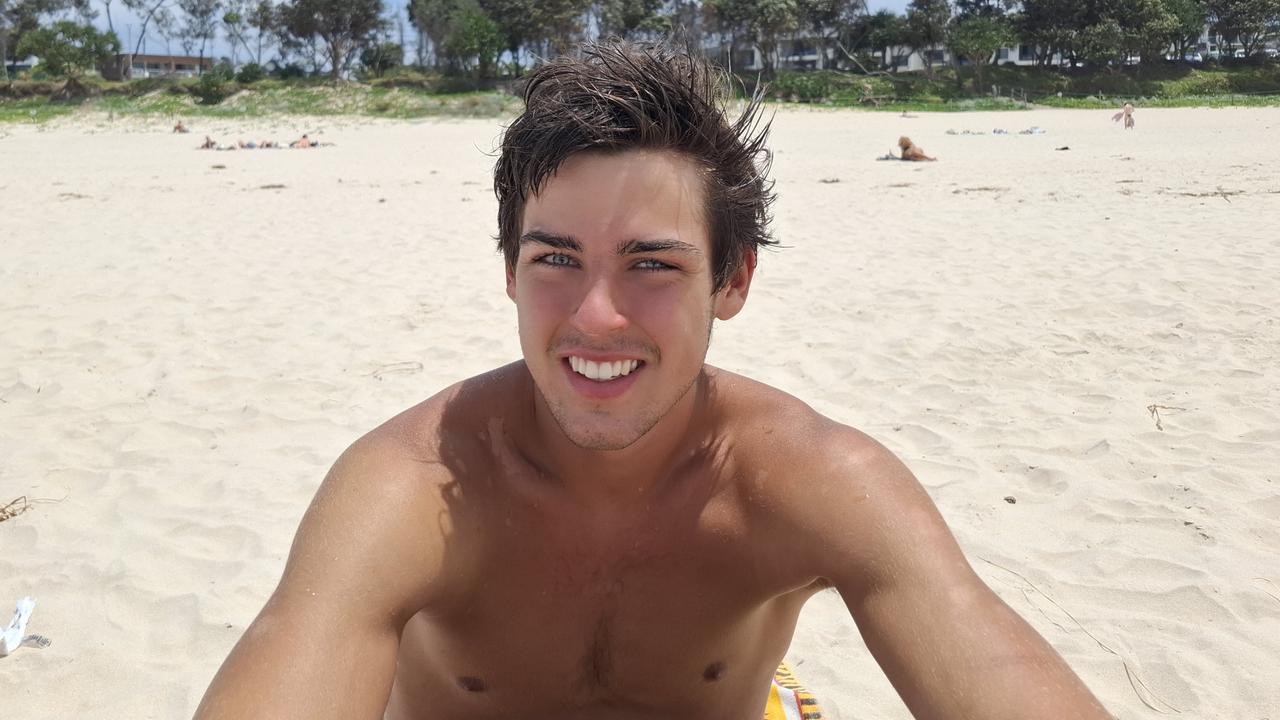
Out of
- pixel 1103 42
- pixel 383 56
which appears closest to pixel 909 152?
pixel 1103 42

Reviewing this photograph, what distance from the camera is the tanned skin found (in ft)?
4.33

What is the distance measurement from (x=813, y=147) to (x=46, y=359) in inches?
635

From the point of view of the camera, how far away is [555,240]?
146 centimetres

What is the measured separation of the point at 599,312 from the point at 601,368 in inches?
3.3

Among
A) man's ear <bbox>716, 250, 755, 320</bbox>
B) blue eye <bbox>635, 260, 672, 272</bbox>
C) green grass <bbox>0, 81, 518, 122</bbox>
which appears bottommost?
man's ear <bbox>716, 250, 755, 320</bbox>

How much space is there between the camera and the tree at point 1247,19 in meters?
55.4

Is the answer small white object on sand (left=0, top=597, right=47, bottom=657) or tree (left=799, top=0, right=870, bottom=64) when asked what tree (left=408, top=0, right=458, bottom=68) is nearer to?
tree (left=799, top=0, right=870, bottom=64)

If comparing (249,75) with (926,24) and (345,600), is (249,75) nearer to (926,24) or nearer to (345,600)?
(926,24)

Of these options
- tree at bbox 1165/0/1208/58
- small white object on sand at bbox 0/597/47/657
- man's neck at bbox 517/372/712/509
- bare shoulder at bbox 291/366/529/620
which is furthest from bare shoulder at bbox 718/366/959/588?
tree at bbox 1165/0/1208/58

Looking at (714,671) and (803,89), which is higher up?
(803,89)

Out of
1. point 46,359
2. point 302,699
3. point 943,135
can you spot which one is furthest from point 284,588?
point 943,135

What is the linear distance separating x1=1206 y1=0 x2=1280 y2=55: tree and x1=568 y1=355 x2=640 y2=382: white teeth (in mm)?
67354

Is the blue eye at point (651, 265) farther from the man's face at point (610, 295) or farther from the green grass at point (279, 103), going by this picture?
the green grass at point (279, 103)

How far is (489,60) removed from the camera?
1802 inches
